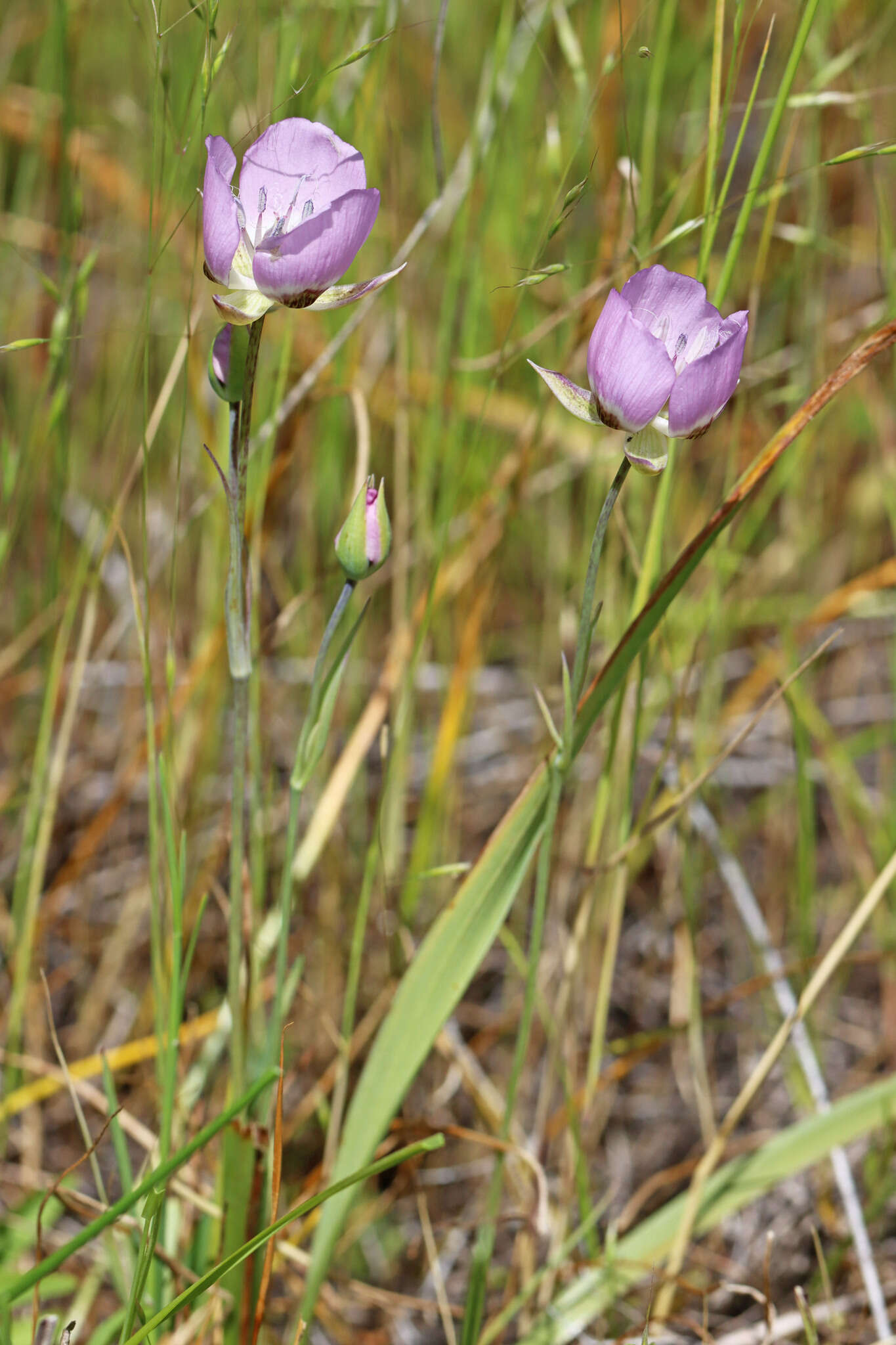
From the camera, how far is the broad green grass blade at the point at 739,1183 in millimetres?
918

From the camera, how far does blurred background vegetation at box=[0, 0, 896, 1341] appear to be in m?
0.97

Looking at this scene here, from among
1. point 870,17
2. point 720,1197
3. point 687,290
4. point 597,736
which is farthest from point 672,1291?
point 870,17

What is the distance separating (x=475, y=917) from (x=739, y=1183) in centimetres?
39

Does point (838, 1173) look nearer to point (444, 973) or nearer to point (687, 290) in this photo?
point (444, 973)

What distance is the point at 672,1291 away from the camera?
940 millimetres

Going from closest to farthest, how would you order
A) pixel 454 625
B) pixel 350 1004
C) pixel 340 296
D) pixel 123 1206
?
pixel 123 1206, pixel 340 296, pixel 350 1004, pixel 454 625

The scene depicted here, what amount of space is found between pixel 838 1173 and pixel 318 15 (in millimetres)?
1168

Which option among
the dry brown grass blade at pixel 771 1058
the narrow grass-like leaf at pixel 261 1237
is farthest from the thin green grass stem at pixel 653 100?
the narrow grass-like leaf at pixel 261 1237

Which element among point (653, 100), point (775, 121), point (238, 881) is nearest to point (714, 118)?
point (775, 121)

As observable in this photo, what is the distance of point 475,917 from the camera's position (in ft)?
2.58

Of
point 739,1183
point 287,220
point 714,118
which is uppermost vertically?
point 714,118

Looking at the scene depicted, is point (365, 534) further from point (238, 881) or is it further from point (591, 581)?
point (238, 881)

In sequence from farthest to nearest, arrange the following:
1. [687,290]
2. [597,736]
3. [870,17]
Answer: [597,736] < [870,17] < [687,290]

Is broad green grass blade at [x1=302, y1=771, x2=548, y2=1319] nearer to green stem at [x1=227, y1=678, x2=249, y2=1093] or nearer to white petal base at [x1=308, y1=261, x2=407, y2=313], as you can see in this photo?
green stem at [x1=227, y1=678, x2=249, y2=1093]
